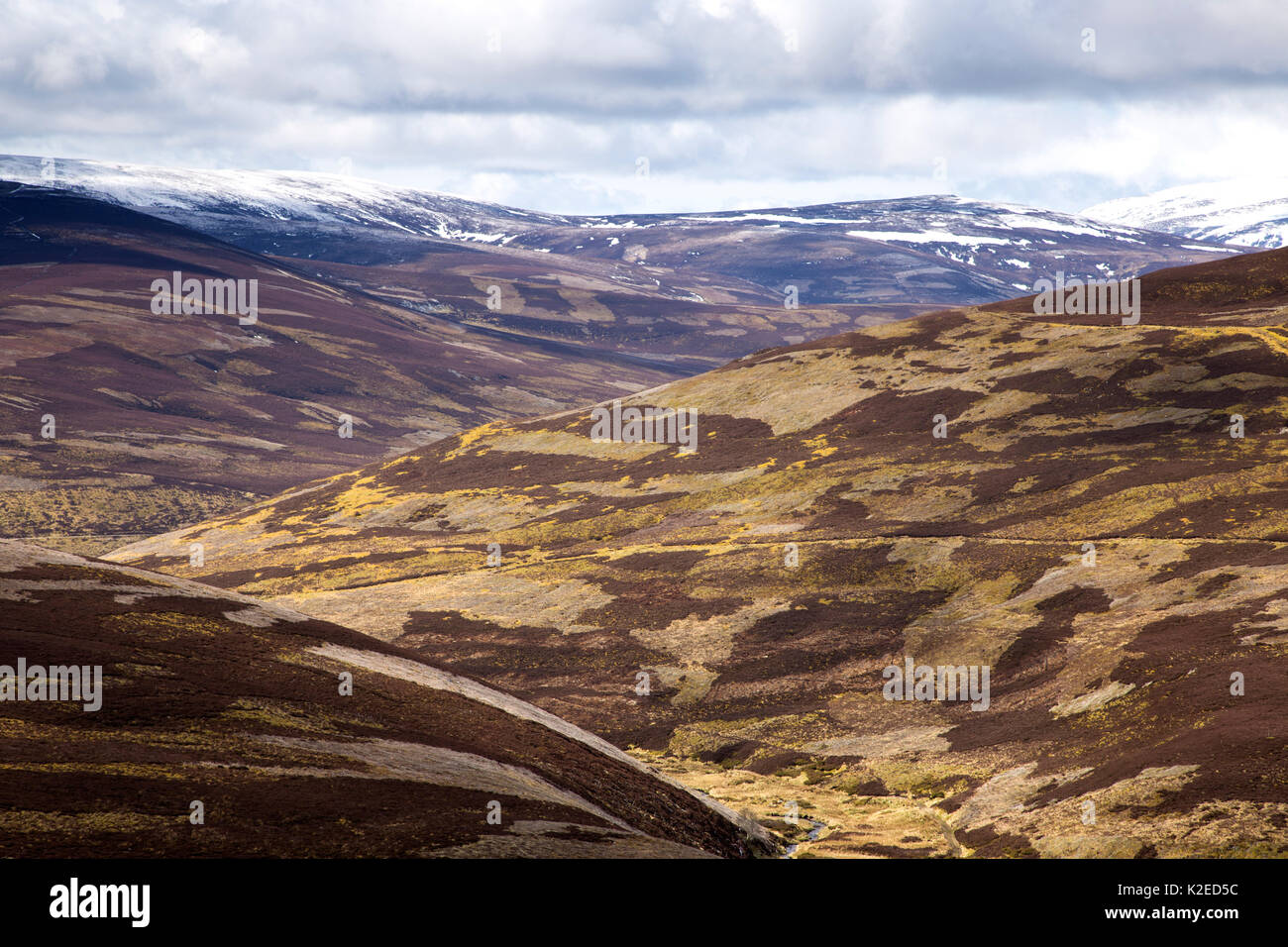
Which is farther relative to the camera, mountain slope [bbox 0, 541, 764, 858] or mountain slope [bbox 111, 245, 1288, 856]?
mountain slope [bbox 111, 245, 1288, 856]

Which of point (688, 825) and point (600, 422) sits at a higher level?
point (600, 422)

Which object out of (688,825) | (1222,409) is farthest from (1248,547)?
(688,825)

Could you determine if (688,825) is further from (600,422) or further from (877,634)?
(600,422)

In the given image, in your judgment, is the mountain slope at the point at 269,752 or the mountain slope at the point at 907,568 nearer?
the mountain slope at the point at 269,752

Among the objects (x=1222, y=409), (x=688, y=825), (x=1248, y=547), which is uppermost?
(x=1222, y=409)
